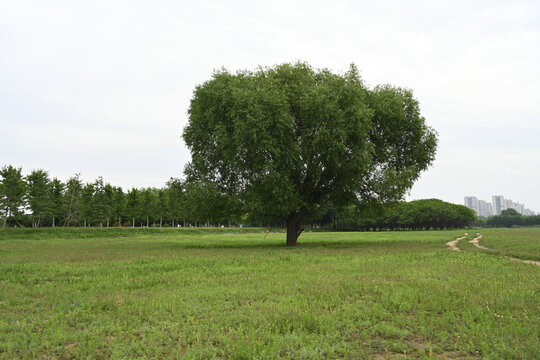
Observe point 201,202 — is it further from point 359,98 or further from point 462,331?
point 462,331

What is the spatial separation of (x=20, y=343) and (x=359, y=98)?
89.1 ft

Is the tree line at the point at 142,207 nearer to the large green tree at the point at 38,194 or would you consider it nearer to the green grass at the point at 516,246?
the large green tree at the point at 38,194

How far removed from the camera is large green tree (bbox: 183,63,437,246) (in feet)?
85.0

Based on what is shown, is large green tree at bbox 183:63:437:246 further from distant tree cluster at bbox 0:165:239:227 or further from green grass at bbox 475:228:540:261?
distant tree cluster at bbox 0:165:239:227

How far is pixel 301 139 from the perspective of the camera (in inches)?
1107

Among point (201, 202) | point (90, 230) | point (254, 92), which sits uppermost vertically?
point (254, 92)

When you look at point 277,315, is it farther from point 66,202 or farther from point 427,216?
point 427,216

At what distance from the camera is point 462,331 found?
269 inches

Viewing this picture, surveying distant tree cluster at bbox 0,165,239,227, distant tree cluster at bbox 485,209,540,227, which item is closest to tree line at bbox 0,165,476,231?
distant tree cluster at bbox 0,165,239,227

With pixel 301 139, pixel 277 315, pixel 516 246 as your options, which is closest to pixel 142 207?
pixel 301 139

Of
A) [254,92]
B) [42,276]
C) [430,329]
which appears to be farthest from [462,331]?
[254,92]

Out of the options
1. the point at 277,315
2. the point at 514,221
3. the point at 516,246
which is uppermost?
the point at 277,315

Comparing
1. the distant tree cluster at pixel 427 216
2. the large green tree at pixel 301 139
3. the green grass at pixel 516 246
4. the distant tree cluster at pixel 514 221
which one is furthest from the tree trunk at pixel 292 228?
the distant tree cluster at pixel 514 221

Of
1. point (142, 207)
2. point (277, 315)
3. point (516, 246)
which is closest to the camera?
point (277, 315)
